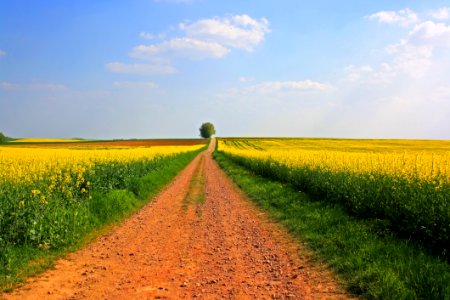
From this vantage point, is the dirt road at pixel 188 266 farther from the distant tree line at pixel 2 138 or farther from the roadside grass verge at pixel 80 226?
the distant tree line at pixel 2 138

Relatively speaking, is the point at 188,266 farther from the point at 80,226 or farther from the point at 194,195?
the point at 194,195

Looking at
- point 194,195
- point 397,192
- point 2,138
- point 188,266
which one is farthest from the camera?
point 2,138

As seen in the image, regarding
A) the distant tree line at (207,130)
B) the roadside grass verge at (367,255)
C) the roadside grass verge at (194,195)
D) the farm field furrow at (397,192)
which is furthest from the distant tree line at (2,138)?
the roadside grass verge at (367,255)

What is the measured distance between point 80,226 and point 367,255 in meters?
7.39

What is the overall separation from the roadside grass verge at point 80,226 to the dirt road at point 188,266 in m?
0.35

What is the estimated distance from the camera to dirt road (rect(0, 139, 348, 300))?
19.5 ft

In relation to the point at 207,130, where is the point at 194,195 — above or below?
below

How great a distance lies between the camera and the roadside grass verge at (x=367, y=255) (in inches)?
225

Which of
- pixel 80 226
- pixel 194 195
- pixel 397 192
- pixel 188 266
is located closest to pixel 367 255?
pixel 397 192

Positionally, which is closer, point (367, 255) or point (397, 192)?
point (367, 255)

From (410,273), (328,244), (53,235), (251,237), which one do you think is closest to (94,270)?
(53,235)

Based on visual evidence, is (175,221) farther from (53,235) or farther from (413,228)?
(413,228)

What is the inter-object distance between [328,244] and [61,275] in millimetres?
5785

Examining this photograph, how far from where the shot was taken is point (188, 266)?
7188 millimetres
